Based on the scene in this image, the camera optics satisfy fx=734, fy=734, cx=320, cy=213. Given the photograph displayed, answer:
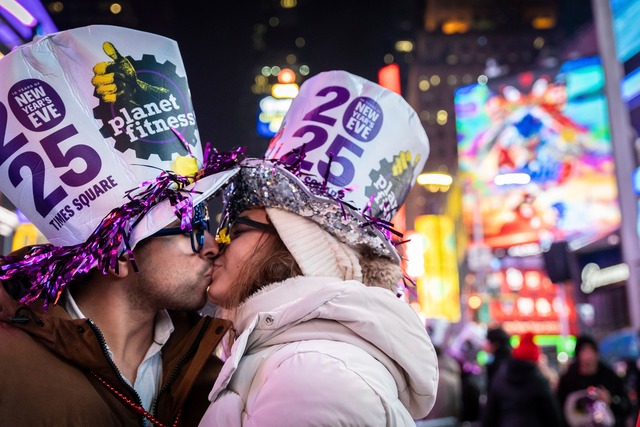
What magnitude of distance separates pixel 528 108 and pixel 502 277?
17.5 m

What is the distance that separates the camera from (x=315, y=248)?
3.04 metres

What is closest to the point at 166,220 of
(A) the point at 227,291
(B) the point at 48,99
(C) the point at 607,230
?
(A) the point at 227,291

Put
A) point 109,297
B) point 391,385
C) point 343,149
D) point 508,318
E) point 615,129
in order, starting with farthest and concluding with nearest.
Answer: point 508,318
point 615,129
point 343,149
point 109,297
point 391,385

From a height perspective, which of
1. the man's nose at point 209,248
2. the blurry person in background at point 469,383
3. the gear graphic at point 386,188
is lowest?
the blurry person in background at point 469,383

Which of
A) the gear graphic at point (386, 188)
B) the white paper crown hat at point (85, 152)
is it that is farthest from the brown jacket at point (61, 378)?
the gear graphic at point (386, 188)

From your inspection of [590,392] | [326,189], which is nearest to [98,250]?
[326,189]

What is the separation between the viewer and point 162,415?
315cm

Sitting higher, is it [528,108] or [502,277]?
[528,108]

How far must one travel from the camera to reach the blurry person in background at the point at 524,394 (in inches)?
285

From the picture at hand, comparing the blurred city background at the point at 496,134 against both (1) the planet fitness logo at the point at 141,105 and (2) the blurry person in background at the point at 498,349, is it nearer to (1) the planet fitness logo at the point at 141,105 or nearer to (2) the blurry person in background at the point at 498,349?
(1) the planet fitness logo at the point at 141,105

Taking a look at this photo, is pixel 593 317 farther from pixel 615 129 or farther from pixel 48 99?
pixel 48 99

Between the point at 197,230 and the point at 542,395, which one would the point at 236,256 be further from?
the point at 542,395

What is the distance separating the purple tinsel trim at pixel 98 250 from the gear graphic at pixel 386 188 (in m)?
0.97

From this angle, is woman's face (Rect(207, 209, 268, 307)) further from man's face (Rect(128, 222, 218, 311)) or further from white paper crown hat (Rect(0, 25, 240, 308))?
white paper crown hat (Rect(0, 25, 240, 308))
